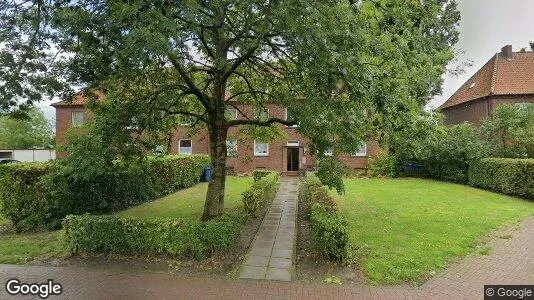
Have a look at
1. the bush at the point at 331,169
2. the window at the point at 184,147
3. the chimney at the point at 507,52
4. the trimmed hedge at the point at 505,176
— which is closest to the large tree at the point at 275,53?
the bush at the point at 331,169

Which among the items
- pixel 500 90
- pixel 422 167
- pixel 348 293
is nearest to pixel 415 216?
pixel 348 293

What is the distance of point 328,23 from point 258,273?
5.01 meters

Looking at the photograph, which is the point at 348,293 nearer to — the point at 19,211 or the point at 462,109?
the point at 19,211

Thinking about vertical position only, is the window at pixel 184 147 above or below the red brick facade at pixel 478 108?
below

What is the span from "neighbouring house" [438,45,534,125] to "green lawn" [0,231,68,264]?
2968cm

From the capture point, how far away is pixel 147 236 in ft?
26.9

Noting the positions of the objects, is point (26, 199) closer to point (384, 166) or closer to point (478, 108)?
point (384, 166)

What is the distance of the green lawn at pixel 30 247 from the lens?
8352 millimetres

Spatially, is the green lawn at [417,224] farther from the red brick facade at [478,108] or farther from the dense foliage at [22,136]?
the dense foliage at [22,136]

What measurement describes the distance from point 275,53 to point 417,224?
22.1 ft

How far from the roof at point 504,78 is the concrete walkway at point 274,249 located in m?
24.8

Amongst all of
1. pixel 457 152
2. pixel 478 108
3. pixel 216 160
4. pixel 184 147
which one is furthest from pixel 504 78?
pixel 216 160

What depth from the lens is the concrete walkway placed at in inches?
296

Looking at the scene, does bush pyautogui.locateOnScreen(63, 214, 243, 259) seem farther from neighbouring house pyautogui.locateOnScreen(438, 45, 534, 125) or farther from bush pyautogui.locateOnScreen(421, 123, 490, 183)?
neighbouring house pyautogui.locateOnScreen(438, 45, 534, 125)
